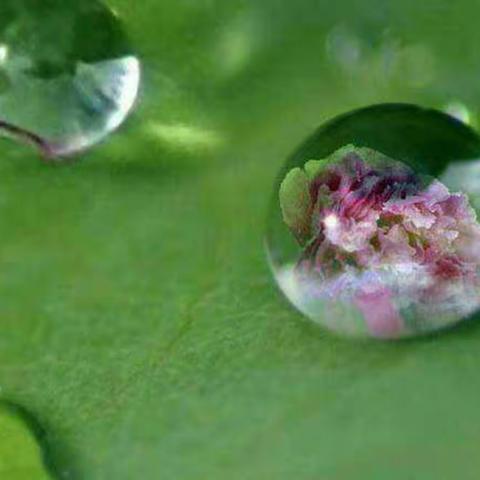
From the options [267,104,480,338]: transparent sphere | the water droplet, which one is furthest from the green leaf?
the water droplet

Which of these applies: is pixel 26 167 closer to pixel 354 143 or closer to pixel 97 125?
pixel 97 125

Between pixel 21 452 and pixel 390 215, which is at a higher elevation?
pixel 390 215

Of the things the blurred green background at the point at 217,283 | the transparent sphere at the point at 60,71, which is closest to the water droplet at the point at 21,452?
the blurred green background at the point at 217,283

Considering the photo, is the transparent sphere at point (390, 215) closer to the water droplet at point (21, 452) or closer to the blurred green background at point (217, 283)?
the blurred green background at point (217, 283)

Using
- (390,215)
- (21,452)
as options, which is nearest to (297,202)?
(390,215)

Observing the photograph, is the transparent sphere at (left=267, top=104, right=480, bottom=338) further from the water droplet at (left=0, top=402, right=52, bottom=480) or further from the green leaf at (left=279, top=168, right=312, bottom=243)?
the water droplet at (left=0, top=402, right=52, bottom=480)

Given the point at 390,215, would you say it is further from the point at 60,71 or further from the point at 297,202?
the point at 60,71
